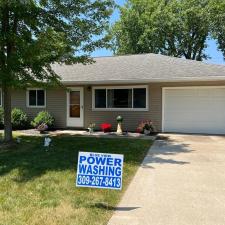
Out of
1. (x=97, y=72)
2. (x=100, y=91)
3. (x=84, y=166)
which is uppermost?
→ (x=97, y=72)

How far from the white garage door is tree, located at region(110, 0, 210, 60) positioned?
62.7ft

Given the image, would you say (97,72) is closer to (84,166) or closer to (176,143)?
(176,143)

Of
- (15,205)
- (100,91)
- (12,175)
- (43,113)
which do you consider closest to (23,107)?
(43,113)

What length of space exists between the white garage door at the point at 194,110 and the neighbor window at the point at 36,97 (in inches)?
268

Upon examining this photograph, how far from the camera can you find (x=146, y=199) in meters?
5.47

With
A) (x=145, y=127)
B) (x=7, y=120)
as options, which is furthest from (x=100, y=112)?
(x=7, y=120)

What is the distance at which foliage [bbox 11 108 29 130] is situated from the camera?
Answer: 1653cm

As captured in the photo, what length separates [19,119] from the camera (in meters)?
16.6

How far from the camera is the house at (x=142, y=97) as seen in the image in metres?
14.2

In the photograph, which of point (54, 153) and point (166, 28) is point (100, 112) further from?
point (166, 28)

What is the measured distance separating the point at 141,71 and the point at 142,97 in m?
1.35

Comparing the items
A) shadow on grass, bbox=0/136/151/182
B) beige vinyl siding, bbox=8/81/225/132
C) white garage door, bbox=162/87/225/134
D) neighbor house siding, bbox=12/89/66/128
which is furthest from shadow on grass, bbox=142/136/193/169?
neighbor house siding, bbox=12/89/66/128

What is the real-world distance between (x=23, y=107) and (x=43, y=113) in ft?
6.38

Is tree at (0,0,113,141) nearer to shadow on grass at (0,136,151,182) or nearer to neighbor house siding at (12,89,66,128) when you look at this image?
shadow on grass at (0,136,151,182)
